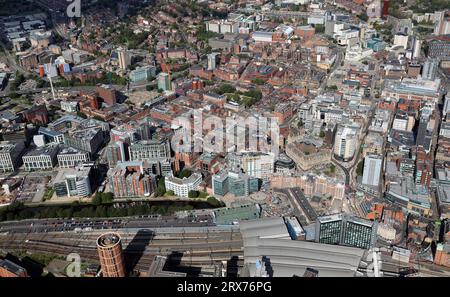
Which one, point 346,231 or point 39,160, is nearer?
point 346,231

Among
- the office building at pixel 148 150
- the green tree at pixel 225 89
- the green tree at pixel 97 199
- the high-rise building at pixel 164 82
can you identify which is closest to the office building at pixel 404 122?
the green tree at pixel 225 89

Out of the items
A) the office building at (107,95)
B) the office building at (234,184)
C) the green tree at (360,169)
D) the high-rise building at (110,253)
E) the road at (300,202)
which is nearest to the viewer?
the high-rise building at (110,253)

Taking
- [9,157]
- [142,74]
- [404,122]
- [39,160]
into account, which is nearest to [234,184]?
[39,160]

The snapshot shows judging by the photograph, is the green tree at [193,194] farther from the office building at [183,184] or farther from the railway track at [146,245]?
the railway track at [146,245]

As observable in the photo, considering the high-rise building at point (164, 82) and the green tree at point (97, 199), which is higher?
the high-rise building at point (164, 82)

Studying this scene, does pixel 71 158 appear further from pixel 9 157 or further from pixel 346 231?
pixel 346 231
